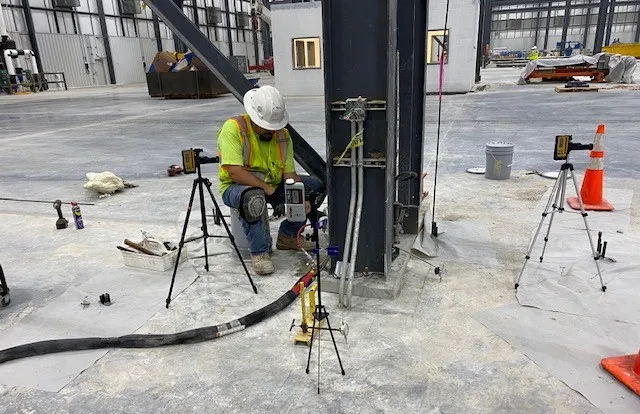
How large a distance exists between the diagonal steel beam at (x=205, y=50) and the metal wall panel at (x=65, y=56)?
26.7 m

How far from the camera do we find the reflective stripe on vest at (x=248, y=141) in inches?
130

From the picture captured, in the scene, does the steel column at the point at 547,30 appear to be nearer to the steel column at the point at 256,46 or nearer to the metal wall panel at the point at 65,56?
the steel column at the point at 256,46

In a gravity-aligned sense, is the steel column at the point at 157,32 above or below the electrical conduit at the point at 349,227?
above

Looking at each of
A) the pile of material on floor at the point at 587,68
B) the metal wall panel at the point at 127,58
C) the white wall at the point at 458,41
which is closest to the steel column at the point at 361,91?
the white wall at the point at 458,41

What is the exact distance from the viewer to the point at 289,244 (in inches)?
151

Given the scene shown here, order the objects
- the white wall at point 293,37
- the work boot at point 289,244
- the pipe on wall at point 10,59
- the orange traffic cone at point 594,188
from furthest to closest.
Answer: the pipe on wall at point 10,59, the white wall at point 293,37, the orange traffic cone at point 594,188, the work boot at point 289,244

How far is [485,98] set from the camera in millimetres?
14773

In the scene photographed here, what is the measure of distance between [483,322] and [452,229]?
1.57m

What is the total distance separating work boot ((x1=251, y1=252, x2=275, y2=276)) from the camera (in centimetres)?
339

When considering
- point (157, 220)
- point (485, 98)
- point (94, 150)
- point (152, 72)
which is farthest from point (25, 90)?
point (157, 220)

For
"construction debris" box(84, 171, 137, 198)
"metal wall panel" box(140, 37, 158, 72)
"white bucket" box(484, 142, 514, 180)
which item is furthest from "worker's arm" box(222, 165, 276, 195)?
"metal wall panel" box(140, 37, 158, 72)

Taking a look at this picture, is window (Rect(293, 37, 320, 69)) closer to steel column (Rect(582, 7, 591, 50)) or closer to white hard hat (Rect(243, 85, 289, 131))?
white hard hat (Rect(243, 85, 289, 131))

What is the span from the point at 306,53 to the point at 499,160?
12816 millimetres

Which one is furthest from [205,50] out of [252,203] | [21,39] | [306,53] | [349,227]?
[21,39]
